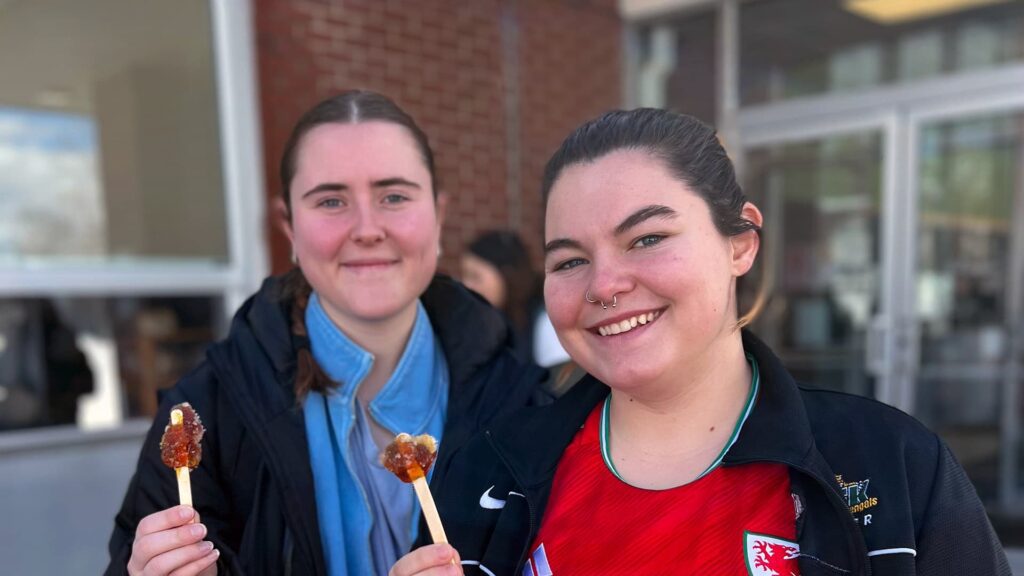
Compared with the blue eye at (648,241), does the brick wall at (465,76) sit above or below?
above

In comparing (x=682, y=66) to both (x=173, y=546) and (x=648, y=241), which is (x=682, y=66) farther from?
(x=173, y=546)

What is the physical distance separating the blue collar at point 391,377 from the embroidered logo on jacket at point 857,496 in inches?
40.1

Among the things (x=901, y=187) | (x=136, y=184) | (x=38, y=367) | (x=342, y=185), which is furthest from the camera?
(x=901, y=187)

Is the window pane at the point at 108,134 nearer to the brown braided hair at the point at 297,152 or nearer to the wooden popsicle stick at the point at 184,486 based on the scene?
the brown braided hair at the point at 297,152

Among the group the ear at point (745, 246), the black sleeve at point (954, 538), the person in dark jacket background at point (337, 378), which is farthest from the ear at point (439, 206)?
the black sleeve at point (954, 538)

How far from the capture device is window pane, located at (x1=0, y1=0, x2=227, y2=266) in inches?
152

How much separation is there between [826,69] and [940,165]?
3.68 feet

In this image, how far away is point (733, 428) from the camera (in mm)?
1399

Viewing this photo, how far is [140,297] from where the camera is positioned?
4.18 meters

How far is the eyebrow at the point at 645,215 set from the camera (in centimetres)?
129

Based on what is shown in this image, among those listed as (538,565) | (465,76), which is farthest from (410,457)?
(465,76)

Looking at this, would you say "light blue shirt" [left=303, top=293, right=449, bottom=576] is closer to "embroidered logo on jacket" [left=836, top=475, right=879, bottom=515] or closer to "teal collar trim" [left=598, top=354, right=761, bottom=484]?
"teal collar trim" [left=598, top=354, right=761, bottom=484]

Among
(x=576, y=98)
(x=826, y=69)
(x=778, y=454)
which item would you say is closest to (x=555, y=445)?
(x=778, y=454)

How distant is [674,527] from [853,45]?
5408mm
